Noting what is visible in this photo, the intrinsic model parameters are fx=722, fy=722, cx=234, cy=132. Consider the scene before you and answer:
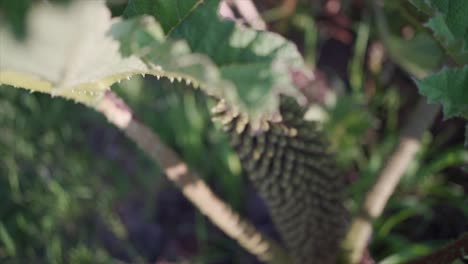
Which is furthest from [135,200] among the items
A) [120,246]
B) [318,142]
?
[318,142]

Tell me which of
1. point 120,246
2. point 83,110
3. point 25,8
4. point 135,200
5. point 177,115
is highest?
point 83,110

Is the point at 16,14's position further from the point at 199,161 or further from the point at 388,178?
the point at 199,161

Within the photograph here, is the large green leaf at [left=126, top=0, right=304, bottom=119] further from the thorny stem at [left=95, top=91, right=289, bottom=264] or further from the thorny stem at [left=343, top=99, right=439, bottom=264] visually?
the thorny stem at [left=343, top=99, right=439, bottom=264]

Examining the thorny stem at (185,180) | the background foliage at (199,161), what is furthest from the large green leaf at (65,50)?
the background foliage at (199,161)

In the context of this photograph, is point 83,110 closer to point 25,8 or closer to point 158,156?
point 158,156

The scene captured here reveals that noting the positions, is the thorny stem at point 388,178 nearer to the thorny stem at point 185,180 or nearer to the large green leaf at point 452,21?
the thorny stem at point 185,180

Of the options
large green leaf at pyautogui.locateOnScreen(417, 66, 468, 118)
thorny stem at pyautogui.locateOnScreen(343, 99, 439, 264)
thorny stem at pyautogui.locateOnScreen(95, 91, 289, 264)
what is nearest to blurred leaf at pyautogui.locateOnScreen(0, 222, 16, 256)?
thorny stem at pyautogui.locateOnScreen(95, 91, 289, 264)
